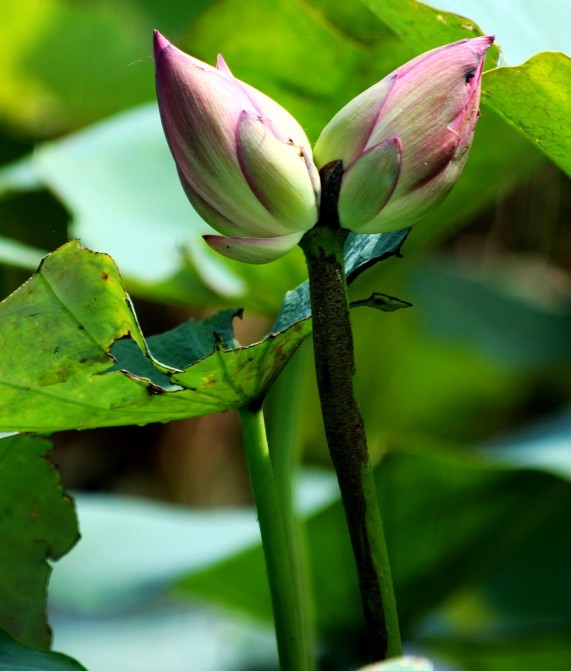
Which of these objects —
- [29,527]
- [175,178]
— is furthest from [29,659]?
[175,178]

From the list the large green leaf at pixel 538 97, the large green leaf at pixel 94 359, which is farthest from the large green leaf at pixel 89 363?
the large green leaf at pixel 538 97

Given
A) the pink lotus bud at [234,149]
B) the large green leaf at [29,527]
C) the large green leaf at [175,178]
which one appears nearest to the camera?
the pink lotus bud at [234,149]

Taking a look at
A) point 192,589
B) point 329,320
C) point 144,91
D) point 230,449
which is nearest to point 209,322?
point 329,320

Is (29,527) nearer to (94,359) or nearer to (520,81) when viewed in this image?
(94,359)

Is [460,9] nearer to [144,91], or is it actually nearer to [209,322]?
[209,322]

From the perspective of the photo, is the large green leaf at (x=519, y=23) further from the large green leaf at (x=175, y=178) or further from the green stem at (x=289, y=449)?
the green stem at (x=289, y=449)

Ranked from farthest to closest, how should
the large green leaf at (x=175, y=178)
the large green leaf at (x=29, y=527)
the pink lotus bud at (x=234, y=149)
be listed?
the large green leaf at (x=175, y=178)
the large green leaf at (x=29, y=527)
the pink lotus bud at (x=234, y=149)

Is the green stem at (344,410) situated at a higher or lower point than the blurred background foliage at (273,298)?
lower
